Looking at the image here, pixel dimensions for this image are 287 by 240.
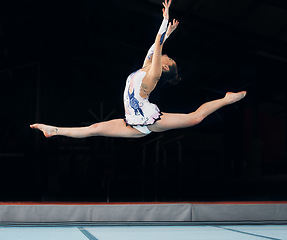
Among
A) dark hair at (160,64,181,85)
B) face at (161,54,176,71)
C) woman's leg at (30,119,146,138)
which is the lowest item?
woman's leg at (30,119,146,138)

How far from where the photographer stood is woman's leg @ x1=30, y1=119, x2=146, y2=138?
3.87 meters

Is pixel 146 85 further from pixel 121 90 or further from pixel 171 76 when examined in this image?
pixel 121 90

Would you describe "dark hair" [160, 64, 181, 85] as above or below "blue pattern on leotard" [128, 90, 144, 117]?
above

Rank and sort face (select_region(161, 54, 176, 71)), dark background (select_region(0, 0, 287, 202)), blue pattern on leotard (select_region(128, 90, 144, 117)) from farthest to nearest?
dark background (select_region(0, 0, 287, 202)), face (select_region(161, 54, 176, 71)), blue pattern on leotard (select_region(128, 90, 144, 117))

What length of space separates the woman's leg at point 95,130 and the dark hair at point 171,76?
0.59 m

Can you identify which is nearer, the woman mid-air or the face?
the woman mid-air

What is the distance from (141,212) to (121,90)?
7542 mm

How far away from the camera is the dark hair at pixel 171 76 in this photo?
4.03 m

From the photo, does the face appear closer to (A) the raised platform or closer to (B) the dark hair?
(B) the dark hair

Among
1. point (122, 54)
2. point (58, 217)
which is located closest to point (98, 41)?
point (122, 54)

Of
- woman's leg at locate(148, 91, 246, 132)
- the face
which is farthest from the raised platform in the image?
the face

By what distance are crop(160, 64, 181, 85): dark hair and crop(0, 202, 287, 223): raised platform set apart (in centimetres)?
141

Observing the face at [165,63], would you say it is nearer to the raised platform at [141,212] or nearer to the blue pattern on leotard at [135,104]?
the blue pattern on leotard at [135,104]

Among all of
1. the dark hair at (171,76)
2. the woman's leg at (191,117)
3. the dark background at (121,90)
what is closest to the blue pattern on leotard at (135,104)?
the woman's leg at (191,117)
